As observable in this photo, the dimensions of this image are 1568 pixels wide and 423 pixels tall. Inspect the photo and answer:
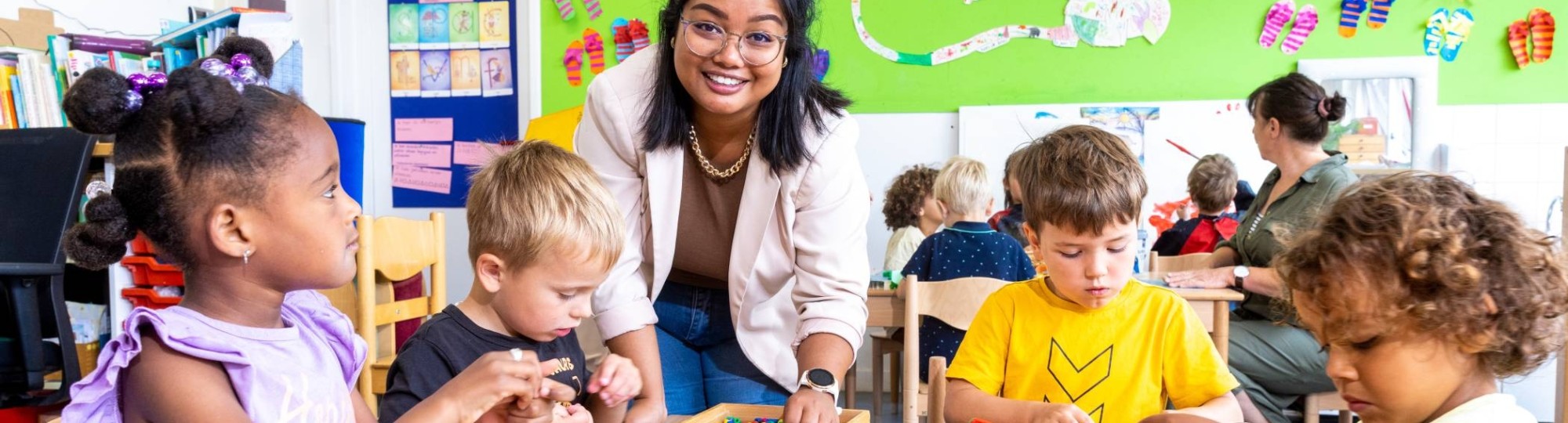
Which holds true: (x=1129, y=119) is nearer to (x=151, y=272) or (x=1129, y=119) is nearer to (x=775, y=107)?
(x=775, y=107)

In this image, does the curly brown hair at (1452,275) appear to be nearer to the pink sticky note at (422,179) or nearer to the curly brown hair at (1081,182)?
the curly brown hair at (1081,182)

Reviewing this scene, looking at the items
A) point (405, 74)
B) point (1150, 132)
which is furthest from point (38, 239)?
point (1150, 132)

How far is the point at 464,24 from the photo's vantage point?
496cm

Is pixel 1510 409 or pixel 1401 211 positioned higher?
pixel 1401 211

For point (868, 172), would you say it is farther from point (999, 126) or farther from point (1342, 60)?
point (1342, 60)

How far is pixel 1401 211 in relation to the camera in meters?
1.05

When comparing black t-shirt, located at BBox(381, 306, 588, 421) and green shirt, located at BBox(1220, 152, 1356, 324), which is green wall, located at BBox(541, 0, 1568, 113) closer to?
green shirt, located at BBox(1220, 152, 1356, 324)

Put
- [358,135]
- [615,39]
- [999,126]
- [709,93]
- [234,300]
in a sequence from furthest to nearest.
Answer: [615,39] → [999,126] → [358,135] → [709,93] → [234,300]

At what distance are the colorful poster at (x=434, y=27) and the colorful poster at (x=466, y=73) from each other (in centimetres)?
8

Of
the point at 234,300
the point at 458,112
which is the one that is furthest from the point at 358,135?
the point at 234,300

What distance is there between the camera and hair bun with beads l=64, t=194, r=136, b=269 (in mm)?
965

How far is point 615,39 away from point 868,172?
4.40 feet

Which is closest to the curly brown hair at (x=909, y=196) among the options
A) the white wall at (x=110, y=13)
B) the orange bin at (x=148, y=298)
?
the orange bin at (x=148, y=298)

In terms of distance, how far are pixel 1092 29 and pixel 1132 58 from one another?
21 cm
